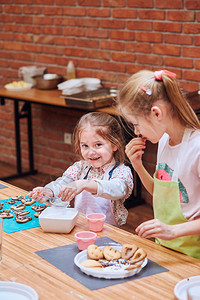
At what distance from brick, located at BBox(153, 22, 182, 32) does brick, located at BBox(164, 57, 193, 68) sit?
0.69ft

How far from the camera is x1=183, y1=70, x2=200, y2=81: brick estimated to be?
3632 millimetres

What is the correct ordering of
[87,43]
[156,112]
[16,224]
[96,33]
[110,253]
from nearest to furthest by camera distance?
[110,253] < [156,112] < [16,224] < [96,33] < [87,43]

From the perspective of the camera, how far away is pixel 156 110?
1.60 m

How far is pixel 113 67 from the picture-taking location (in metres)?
4.23

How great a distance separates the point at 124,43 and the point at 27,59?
4.37 feet

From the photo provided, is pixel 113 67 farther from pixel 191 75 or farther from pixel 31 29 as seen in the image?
pixel 31 29

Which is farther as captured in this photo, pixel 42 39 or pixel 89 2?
pixel 42 39

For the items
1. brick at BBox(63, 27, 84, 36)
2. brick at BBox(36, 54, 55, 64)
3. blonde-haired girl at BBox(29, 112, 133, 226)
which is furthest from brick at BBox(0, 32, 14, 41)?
blonde-haired girl at BBox(29, 112, 133, 226)

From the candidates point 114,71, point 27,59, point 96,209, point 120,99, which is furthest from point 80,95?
point 120,99

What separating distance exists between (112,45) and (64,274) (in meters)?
3.07

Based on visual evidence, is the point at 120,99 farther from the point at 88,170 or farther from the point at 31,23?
the point at 31,23

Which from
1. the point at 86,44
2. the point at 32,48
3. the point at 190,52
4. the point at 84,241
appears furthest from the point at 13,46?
the point at 84,241

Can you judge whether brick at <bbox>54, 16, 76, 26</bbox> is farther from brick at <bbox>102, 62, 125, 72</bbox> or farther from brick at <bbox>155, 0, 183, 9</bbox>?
brick at <bbox>155, 0, 183, 9</bbox>

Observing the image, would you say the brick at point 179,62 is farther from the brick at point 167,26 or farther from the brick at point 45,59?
the brick at point 45,59
